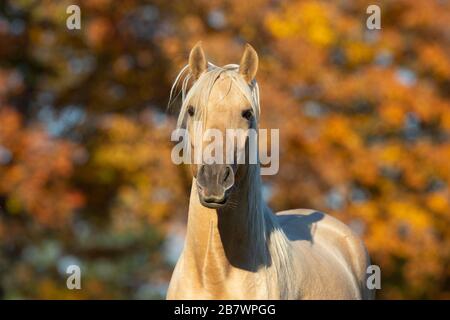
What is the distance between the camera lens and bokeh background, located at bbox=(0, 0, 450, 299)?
14.6 meters

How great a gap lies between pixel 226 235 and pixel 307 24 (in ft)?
38.1

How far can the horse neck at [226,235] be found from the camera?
4.33 meters

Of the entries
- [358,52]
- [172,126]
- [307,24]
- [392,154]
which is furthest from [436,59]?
[172,126]

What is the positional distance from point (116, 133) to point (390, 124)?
4.73 m

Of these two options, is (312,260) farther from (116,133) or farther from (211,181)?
(116,133)

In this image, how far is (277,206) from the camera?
14.8 metres

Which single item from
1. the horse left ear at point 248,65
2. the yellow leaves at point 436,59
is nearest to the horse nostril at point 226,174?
the horse left ear at point 248,65

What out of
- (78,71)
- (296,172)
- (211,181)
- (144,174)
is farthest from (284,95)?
(211,181)

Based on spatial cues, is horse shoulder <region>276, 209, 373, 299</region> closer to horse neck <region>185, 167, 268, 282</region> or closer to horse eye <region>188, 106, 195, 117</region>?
horse neck <region>185, 167, 268, 282</region>

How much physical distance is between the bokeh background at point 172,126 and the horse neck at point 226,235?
976cm

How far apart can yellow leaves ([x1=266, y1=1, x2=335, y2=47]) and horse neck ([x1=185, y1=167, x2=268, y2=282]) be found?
11266mm

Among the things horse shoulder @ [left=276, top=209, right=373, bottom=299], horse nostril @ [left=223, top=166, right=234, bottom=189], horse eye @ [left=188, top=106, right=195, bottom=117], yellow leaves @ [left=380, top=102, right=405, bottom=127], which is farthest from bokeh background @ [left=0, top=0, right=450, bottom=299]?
horse nostril @ [left=223, top=166, right=234, bottom=189]

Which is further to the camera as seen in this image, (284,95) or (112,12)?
(112,12)

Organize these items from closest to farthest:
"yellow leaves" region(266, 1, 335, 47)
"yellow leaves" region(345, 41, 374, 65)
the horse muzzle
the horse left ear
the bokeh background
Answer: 1. the horse muzzle
2. the horse left ear
3. the bokeh background
4. "yellow leaves" region(266, 1, 335, 47)
5. "yellow leaves" region(345, 41, 374, 65)
